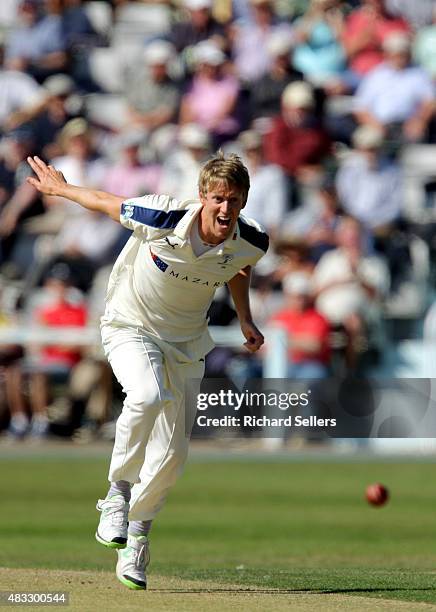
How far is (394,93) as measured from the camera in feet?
56.7

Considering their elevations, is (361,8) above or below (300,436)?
above

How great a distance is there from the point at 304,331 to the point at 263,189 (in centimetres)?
193

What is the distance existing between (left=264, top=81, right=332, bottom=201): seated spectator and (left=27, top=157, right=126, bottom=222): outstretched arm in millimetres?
10033

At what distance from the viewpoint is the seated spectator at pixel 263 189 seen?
16.3m

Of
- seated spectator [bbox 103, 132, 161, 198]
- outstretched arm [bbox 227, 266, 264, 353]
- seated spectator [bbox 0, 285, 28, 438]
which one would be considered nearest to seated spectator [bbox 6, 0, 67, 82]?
seated spectator [bbox 103, 132, 161, 198]

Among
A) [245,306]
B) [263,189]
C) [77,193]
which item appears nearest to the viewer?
[77,193]

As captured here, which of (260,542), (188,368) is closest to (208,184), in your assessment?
(188,368)

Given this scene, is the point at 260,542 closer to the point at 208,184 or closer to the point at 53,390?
the point at 208,184

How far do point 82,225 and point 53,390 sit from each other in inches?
86.0

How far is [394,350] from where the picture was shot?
16219 millimetres

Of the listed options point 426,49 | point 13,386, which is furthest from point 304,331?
point 426,49

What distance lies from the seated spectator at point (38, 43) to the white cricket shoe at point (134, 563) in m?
12.9

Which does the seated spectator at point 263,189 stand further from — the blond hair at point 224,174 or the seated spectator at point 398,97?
the blond hair at point 224,174

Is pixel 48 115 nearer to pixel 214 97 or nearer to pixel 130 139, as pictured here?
pixel 130 139
